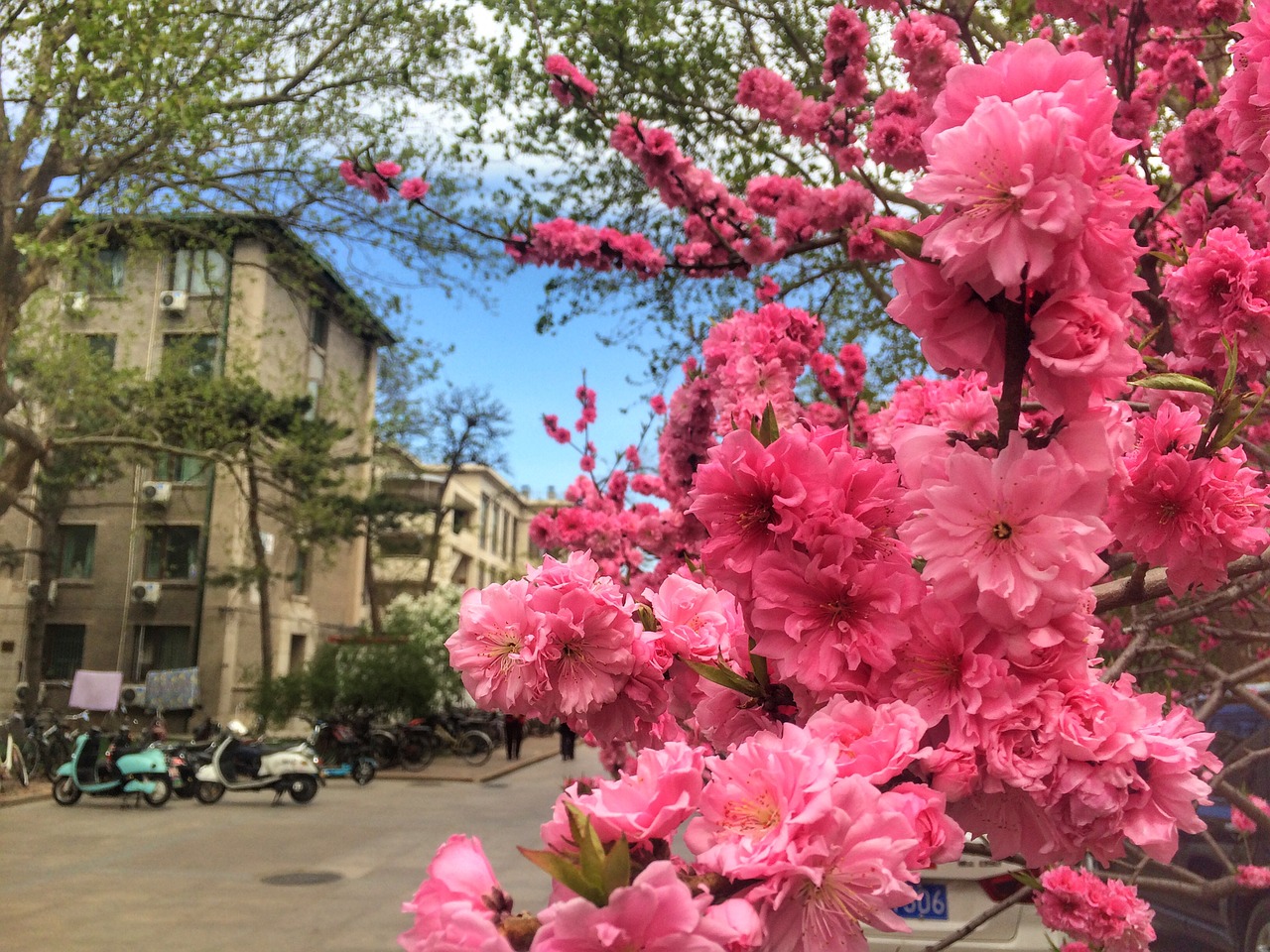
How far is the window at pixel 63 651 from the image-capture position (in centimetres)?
2878

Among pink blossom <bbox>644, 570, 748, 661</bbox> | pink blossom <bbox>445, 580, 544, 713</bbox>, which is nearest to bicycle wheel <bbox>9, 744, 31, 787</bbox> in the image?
pink blossom <bbox>445, 580, 544, 713</bbox>

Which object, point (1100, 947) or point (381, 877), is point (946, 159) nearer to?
point (1100, 947)

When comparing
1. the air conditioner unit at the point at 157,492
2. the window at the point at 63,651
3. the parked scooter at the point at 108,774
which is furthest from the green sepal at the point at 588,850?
the window at the point at 63,651

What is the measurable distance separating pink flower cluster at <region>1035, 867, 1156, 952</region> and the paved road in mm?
6035

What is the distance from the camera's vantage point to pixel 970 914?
14.6 feet

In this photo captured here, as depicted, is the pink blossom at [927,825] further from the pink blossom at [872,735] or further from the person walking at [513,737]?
the person walking at [513,737]

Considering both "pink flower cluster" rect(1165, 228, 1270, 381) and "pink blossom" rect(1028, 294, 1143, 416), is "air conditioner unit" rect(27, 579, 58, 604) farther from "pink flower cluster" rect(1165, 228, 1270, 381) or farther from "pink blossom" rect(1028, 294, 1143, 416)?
"pink blossom" rect(1028, 294, 1143, 416)

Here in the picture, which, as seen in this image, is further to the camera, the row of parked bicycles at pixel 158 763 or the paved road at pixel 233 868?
the row of parked bicycles at pixel 158 763

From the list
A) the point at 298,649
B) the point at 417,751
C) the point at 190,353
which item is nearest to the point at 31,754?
the point at 417,751

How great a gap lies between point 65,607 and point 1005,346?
107 feet

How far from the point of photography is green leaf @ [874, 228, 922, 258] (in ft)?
3.59

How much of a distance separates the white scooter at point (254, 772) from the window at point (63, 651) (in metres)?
15.4

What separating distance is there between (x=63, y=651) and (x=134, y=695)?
3851 millimetres

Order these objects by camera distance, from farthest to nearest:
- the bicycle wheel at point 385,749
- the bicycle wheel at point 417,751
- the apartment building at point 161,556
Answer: the apartment building at point 161,556 < the bicycle wheel at point 417,751 < the bicycle wheel at point 385,749
